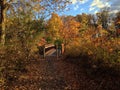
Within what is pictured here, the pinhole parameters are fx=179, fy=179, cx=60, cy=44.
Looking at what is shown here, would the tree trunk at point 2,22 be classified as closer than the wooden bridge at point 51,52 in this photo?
Yes

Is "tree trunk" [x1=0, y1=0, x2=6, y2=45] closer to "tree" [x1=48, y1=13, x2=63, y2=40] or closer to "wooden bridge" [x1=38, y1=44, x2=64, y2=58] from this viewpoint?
"wooden bridge" [x1=38, y1=44, x2=64, y2=58]

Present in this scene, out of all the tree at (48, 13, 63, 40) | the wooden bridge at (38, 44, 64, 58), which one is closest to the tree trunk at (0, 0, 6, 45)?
the wooden bridge at (38, 44, 64, 58)

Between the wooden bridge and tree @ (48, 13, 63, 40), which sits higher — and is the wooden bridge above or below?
below

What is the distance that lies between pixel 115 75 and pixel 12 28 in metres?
6.73

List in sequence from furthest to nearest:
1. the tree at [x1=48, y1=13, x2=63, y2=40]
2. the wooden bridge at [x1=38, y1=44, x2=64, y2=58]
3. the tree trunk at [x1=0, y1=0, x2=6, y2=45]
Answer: the tree at [x1=48, y1=13, x2=63, y2=40] → the wooden bridge at [x1=38, y1=44, x2=64, y2=58] → the tree trunk at [x1=0, y1=0, x2=6, y2=45]

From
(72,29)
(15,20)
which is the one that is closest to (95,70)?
(15,20)

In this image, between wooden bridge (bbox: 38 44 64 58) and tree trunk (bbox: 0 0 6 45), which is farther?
wooden bridge (bbox: 38 44 64 58)

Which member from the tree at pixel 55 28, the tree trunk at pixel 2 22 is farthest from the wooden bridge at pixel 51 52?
the tree at pixel 55 28

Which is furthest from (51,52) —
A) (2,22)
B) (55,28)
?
(2,22)

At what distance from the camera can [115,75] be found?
8086 mm

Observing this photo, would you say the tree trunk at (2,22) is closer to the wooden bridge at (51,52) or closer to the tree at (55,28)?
the wooden bridge at (51,52)

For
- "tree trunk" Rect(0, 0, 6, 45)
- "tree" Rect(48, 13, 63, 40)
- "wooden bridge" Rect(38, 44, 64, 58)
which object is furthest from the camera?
"tree" Rect(48, 13, 63, 40)

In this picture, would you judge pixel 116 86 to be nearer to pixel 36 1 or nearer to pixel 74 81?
pixel 74 81

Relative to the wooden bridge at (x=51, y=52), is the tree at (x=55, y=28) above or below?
above
